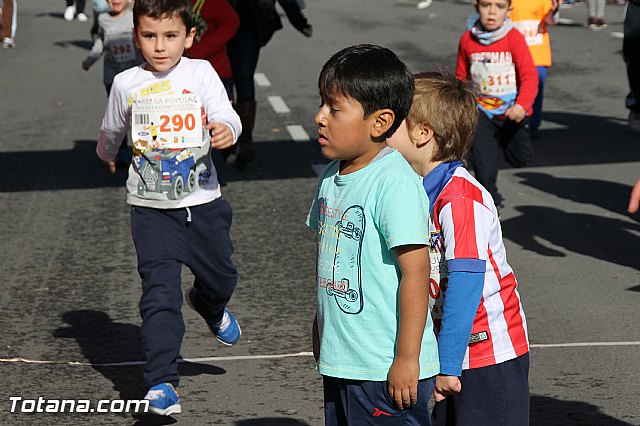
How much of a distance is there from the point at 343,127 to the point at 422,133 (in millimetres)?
343

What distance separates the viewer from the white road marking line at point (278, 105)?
14005 mm

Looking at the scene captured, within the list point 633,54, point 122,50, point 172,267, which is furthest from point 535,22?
point 172,267

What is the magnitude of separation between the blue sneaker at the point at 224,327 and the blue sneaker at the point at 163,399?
2.62 ft

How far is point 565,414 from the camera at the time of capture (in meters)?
5.09

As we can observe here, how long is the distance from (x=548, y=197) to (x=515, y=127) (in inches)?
53.7

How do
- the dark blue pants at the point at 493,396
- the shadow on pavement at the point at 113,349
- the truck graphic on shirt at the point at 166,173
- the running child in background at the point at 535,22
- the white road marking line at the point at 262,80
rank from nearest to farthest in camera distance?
the dark blue pants at the point at 493,396 < the truck graphic on shirt at the point at 166,173 < the shadow on pavement at the point at 113,349 < the running child in background at the point at 535,22 < the white road marking line at the point at 262,80

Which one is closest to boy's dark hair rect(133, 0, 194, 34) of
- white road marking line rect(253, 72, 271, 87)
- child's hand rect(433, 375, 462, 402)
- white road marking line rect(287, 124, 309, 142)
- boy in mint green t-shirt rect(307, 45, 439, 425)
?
boy in mint green t-shirt rect(307, 45, 439, 425)

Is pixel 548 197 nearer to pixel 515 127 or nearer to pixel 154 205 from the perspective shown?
pixel 515 127

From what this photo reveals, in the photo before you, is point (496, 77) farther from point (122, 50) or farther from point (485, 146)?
point (122, 50)

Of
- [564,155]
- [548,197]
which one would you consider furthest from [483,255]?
[564,155]

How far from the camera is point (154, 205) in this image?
533 cm

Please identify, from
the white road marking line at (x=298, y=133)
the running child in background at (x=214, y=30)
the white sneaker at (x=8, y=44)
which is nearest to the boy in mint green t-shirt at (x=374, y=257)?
the running child in background at (x=214, y=30)

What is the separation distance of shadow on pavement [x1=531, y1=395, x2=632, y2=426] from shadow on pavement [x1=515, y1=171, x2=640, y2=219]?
13.2 ft

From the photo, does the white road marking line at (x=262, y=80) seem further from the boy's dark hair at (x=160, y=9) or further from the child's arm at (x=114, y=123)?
the boy's dark hair at (x=160, y=9)
